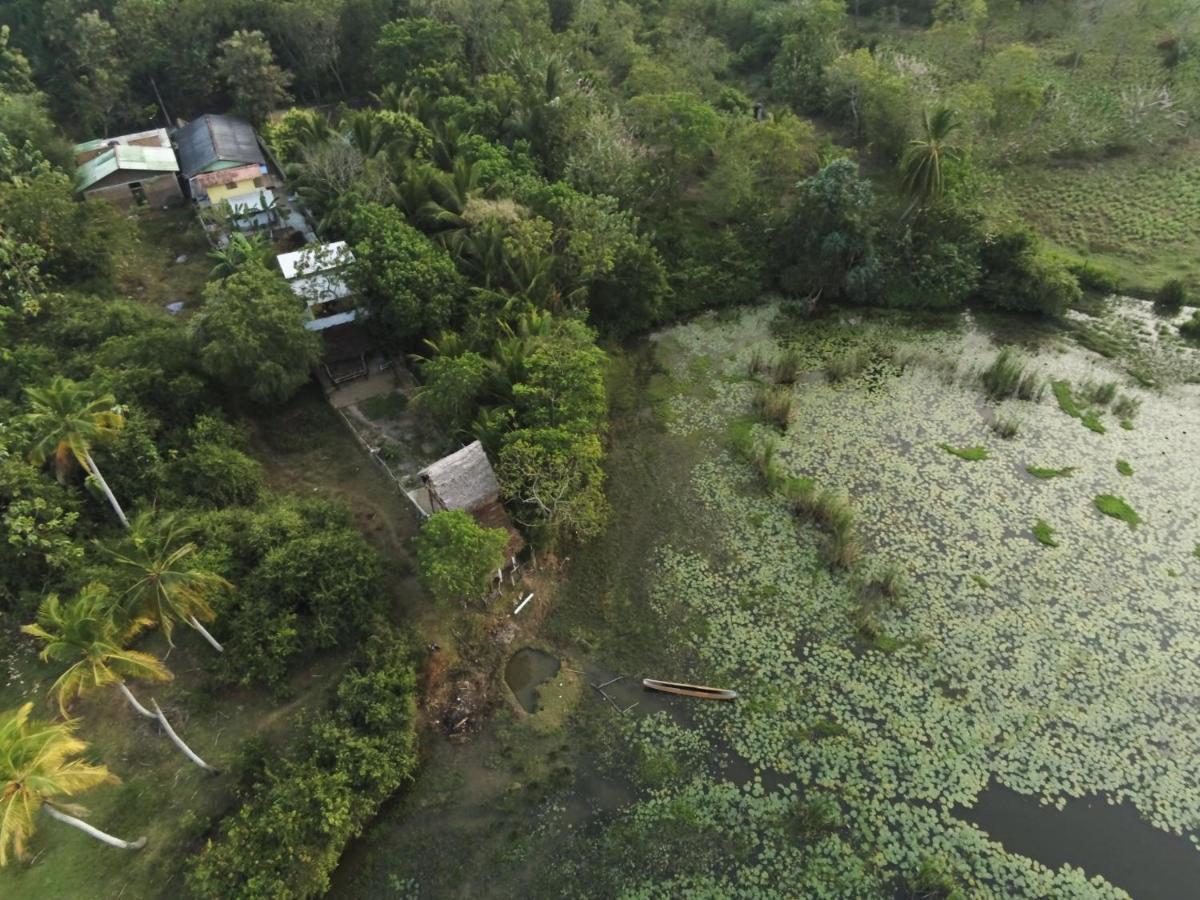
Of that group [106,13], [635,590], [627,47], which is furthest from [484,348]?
[106,13]

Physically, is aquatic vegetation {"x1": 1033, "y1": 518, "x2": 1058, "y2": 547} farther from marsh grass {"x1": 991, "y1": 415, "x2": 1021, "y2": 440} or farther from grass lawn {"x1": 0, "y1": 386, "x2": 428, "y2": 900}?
grass lawn {"x1": 0, "y1": 386, "x2": 428, "y2": 900}

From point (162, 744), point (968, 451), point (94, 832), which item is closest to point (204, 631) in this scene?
point (162, 744)

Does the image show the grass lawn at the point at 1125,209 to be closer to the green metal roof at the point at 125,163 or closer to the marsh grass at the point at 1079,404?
the marsh grass at the point at 1079,404

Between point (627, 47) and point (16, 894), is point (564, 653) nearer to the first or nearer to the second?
point (16, 894)

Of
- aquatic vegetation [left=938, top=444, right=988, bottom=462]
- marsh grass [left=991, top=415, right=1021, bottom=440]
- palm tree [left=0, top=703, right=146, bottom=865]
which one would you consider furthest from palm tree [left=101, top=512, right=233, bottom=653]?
marsh grass [left=991, top=415, right=1021, bottom=440]

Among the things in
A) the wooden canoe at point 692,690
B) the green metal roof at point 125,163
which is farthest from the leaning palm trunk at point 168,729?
the green metal roof at point 125,163
